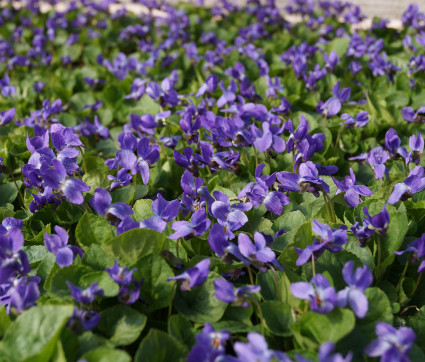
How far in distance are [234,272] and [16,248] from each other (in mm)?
722

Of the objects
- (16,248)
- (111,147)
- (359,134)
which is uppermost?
(16,248)

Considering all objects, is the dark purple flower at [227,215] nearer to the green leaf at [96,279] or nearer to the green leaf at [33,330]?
the green leaf at [96,279]

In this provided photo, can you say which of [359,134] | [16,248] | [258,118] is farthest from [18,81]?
[16,248]

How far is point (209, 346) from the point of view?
1369 mm

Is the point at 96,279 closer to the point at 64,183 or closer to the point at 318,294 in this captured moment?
the point at 64,183

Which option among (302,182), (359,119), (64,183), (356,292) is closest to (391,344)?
(356,292)

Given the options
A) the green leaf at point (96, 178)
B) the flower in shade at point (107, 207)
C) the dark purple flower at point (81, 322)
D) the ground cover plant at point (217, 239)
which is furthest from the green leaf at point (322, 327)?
the green leaf at point (96, 178)

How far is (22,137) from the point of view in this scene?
297 cm

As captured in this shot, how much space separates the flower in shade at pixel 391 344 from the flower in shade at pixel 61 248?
95 cm

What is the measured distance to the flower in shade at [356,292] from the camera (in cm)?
142

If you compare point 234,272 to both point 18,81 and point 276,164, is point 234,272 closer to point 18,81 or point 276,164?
point 276,164

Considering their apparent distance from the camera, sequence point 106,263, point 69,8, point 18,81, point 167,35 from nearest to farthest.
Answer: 1. point 106,263
2. point 18,81
3. point 167,35
4. point 69,8

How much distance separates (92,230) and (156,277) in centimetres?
38

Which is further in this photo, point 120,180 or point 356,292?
point 120,180
